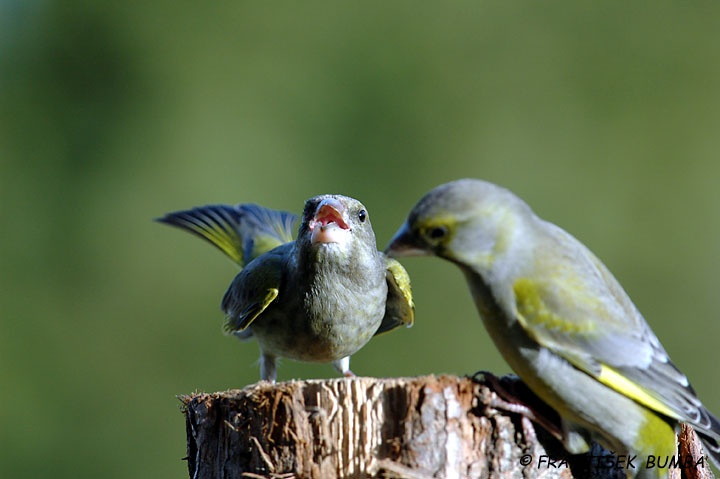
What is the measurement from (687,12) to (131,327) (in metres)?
9.25

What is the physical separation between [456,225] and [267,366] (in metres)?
2.75

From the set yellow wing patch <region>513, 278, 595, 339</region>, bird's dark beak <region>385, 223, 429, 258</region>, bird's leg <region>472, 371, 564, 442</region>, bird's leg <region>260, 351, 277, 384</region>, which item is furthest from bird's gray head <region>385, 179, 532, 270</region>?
bird's leg <region>260, 351, 277, 384</region>

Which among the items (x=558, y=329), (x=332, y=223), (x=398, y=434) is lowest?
(x=398, y=434)

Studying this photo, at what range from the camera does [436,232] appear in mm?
3359

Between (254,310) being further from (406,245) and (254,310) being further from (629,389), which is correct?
(629,389)

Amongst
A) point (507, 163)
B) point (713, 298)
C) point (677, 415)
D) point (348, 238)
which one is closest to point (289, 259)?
point (348, 238)

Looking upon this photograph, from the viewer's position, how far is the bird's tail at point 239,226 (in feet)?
22.8

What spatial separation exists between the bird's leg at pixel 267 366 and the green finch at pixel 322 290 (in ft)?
0.38

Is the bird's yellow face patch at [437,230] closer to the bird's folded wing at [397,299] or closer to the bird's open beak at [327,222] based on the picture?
the bird's open beak at [327,222]

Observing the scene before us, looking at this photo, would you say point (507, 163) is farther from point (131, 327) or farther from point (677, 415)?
point (677, 415)

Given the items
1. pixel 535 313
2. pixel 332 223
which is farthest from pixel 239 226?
pixel 535 313

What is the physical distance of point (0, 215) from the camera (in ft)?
43.1

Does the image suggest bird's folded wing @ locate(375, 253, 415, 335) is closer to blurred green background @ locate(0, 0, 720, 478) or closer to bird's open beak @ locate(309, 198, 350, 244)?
bird's open beak @ locate(309, 198, 350, 244)

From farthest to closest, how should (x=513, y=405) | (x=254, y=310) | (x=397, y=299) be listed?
(x=397, y=299)
(x=254, y=310)
(x=513, y=405)
